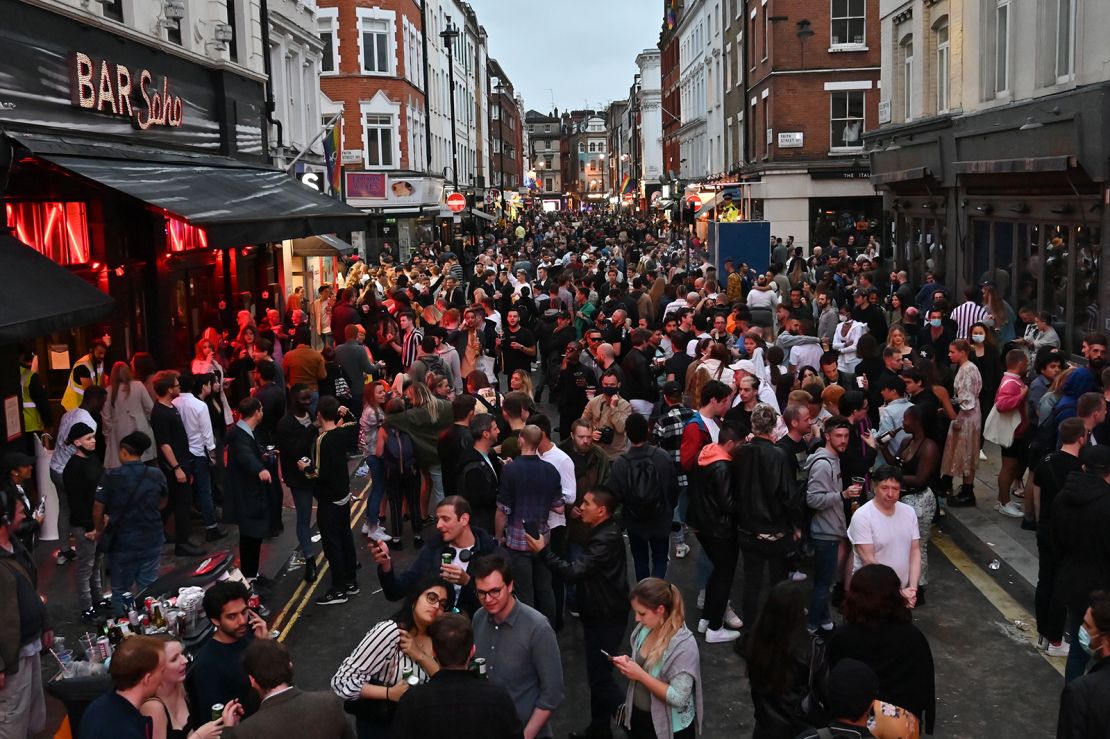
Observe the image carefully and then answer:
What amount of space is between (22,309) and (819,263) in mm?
22540

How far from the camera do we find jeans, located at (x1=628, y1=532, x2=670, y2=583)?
885cm

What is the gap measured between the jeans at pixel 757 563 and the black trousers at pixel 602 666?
63.3 inches

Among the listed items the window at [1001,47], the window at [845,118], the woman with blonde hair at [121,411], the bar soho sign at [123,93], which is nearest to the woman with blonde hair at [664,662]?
the woman with blonde hair at [121,411]

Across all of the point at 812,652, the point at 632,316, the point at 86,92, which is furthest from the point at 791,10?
the point at 812,652

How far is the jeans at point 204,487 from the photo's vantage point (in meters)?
11.4

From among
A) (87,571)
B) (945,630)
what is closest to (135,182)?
(87,571)

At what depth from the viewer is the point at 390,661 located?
5309 millimetres

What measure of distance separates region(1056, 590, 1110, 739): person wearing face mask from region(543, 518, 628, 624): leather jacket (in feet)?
8.68

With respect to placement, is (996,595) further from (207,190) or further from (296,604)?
(207,190)

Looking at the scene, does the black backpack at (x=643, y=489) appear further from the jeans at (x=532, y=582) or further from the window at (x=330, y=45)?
the window at (x=330, y=45)

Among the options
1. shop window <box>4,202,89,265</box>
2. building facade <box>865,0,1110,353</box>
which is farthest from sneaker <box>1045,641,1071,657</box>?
shop window <box>4,202,89,265</box>

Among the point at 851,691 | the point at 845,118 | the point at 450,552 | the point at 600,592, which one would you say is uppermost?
the point at 845,118

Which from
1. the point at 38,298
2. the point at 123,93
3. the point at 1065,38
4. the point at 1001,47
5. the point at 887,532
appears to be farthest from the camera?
the point at 1001,47

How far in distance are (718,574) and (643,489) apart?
884 mm
